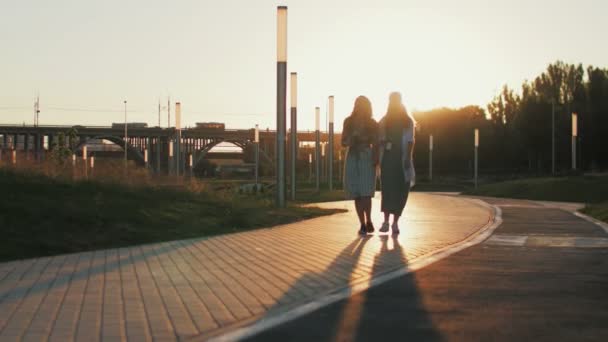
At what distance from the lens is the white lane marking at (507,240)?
10.8 m

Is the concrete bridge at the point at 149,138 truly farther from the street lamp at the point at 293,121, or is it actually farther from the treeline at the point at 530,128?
the street lamp at the point at 293,121

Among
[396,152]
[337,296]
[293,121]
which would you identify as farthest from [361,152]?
[293,121]

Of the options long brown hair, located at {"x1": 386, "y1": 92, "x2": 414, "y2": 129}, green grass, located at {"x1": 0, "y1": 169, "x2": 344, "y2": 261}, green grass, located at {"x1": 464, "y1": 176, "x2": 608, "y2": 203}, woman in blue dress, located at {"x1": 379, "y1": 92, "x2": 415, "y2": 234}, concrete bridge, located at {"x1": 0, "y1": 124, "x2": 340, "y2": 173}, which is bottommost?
green grass, located at {"x1": 464, "y1": 176, "x2": 608, "y2": 203}

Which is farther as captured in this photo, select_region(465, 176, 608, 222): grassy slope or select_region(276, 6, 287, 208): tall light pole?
select_region(465, 176, 608, 222): grassy slope

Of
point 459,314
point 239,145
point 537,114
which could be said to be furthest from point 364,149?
point 239,145

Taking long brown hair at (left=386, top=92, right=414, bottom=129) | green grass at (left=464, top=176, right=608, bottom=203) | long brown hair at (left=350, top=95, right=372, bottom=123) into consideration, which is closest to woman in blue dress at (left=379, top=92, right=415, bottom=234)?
long brown hair at (left=386, top=92, right=414, bottom=129)

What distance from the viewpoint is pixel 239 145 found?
108750 millimetres

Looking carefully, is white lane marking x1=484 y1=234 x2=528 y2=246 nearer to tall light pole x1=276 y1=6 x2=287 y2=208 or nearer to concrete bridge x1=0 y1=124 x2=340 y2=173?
tall light pole x1=276 y1=6 x2=287 y2=208

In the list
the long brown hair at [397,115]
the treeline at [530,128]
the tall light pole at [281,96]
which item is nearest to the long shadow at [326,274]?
the long brown hair at [397,115]

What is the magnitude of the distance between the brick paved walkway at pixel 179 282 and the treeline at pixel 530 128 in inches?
2396

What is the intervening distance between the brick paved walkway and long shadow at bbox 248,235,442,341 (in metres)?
0.36

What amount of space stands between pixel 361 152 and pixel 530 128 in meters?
67.1

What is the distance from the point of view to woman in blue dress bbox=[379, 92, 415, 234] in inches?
459

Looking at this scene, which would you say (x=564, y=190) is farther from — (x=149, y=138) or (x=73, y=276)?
Result: (x=149, y=138)
